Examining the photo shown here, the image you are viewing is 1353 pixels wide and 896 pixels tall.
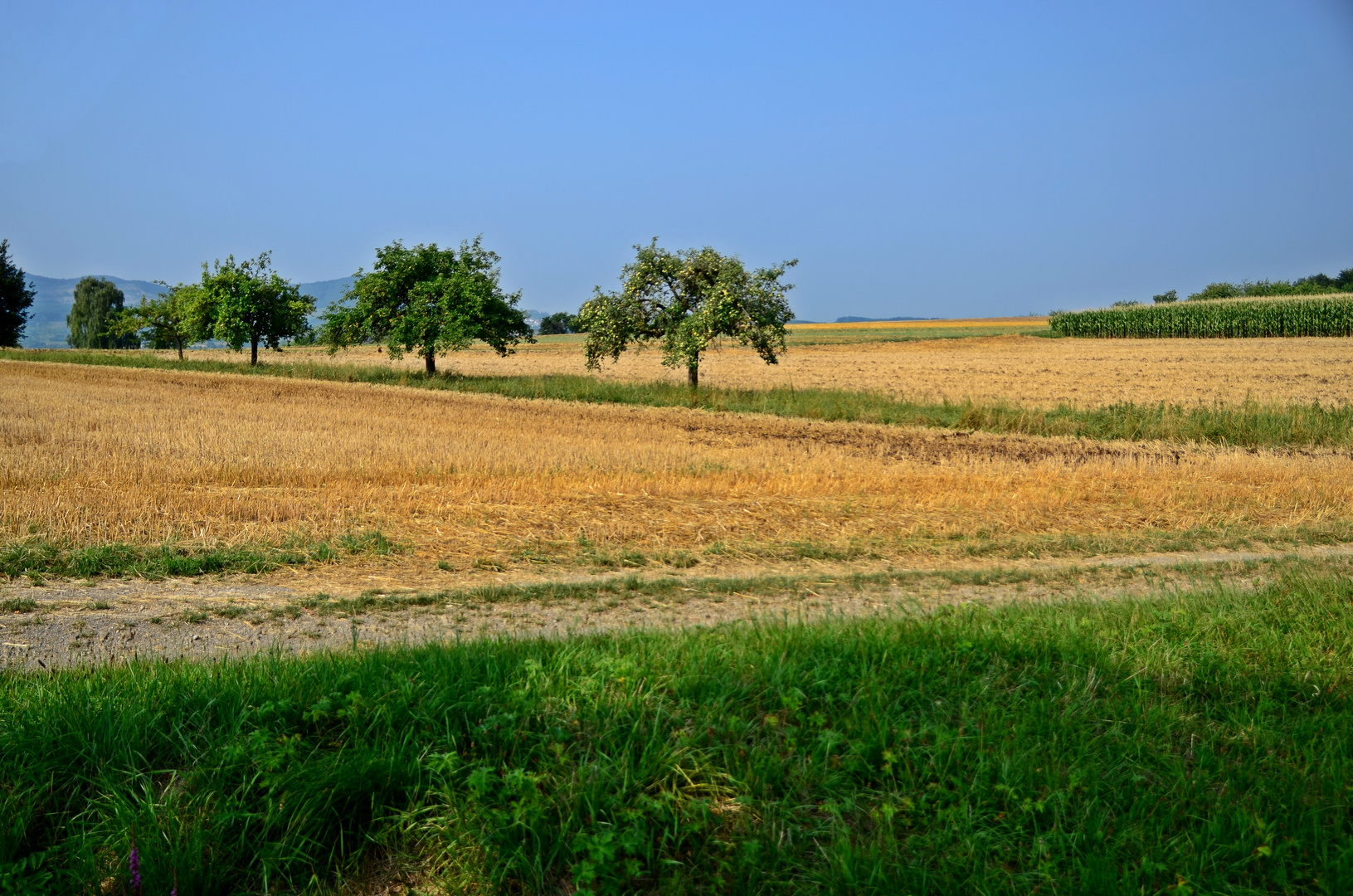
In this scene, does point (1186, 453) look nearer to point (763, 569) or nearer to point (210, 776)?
point (763, 569)

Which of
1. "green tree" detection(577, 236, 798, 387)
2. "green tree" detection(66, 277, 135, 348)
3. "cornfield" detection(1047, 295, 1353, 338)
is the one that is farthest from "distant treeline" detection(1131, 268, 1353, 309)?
"green tree" detection(66, 277, 135, 348)

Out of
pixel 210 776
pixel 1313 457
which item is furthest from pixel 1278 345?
pixel 210 776

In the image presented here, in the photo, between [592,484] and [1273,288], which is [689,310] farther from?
[1273,288]

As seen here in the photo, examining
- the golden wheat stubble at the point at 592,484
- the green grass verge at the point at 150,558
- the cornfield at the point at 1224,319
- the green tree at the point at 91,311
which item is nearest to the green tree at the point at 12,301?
the green tree at the point at 91,311

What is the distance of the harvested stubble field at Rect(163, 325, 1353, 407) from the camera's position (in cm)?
4003

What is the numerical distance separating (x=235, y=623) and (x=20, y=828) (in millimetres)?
3992

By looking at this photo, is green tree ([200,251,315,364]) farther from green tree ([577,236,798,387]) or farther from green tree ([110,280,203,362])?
green tree ([577,236,798,387])

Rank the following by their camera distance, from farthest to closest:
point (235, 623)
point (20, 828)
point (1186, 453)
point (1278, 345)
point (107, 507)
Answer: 1. point (1278, 345)
2. point (1186, 453)
3. point (107, 507)
4. point (235, 623)
5. point (20, 828)

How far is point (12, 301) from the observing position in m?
74.6

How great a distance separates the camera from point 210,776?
455 cm

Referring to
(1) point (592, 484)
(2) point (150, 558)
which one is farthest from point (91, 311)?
(2) point (150, 558)

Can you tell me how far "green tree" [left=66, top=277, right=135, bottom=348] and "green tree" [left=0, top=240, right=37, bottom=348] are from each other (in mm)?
45638

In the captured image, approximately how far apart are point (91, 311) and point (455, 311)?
4218 inches

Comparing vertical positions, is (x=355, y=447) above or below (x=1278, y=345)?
below
